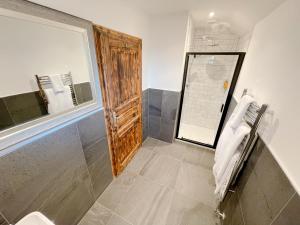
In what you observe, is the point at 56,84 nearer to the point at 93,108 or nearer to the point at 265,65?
the point at 93,108

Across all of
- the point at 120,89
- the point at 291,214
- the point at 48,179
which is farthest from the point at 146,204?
the point at 120,89

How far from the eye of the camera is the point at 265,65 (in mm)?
1142

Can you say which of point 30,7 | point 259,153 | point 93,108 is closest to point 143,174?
point 93,108

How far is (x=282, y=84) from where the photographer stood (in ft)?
2.74

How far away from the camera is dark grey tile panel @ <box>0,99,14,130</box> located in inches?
25.7

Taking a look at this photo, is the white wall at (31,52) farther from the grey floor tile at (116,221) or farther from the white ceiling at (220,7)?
the grey floor tile at (116,221)

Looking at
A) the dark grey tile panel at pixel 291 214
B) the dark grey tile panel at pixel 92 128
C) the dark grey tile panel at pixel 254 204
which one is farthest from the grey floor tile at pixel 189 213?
the dark grey tile panel at pixel 92 128

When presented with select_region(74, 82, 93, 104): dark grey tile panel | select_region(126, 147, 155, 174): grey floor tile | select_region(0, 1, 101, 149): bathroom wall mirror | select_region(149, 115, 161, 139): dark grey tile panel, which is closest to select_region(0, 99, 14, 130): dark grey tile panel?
select_region(0, 1, 101, 149): bathroom wall mirror

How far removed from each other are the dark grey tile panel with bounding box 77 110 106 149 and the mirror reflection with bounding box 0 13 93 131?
7.8 inches

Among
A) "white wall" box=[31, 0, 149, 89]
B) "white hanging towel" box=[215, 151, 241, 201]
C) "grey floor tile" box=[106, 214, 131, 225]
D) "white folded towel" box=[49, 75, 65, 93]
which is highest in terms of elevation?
"white wall" box=[31, 0, 149, 89]

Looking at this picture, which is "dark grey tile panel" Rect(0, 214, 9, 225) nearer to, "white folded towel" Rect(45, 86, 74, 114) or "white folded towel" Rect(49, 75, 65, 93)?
"white folded towel" Rect(45, 86, 74, 114)

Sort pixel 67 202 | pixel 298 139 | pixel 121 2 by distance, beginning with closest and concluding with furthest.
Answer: pixel 298 139, pixel 67 202, pixel 121 2

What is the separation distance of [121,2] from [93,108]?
1149 millimetres

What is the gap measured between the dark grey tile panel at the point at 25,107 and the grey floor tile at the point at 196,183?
5.70 ft
